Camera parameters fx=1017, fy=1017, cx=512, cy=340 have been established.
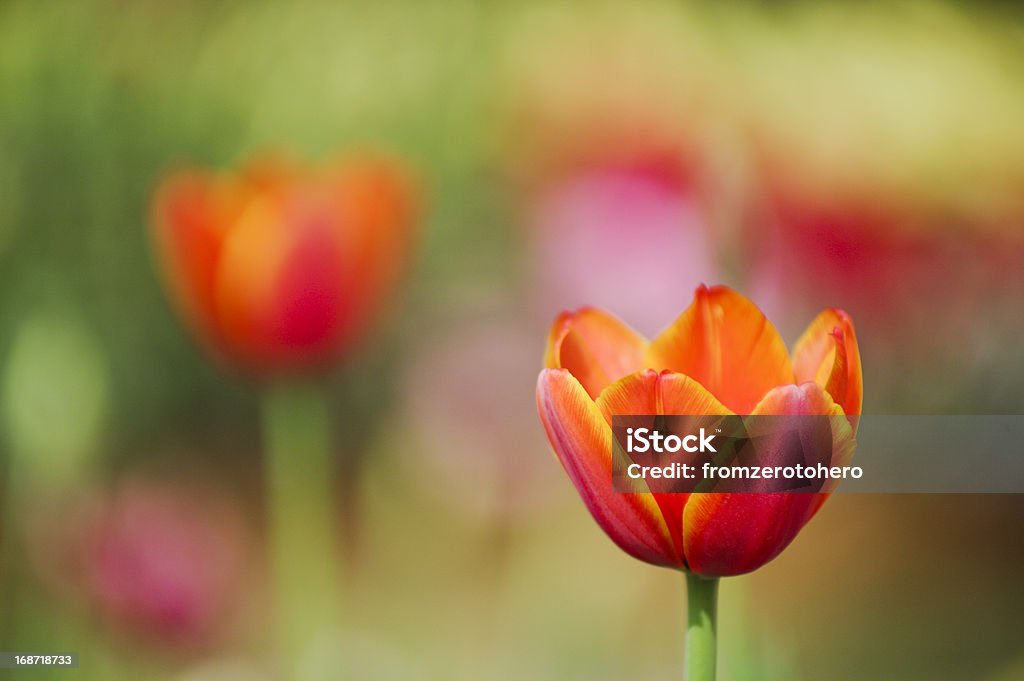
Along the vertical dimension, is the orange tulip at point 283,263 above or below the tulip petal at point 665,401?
above

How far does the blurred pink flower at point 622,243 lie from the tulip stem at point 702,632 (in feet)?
1.13

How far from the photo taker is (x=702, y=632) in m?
0.33

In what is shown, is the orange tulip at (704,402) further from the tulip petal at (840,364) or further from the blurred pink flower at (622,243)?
the blurred pink flower at (622,243)

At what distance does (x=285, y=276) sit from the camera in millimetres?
A: 580

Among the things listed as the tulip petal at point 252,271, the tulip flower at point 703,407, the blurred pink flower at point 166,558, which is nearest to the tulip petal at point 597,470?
the tulip flower at point 703,407

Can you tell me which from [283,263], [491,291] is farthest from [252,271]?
[491,291]

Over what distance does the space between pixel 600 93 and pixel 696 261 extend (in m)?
0.14

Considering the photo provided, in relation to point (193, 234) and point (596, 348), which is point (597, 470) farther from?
point (193, 234)

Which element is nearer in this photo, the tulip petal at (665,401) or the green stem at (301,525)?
the tulip petal at (665,401)

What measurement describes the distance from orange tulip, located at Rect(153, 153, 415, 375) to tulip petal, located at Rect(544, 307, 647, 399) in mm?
251

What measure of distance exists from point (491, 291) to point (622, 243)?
3.7 inches

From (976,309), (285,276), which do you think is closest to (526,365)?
(285,276)

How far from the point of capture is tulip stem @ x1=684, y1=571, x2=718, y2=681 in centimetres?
33

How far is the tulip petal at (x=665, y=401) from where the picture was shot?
0.32 m
